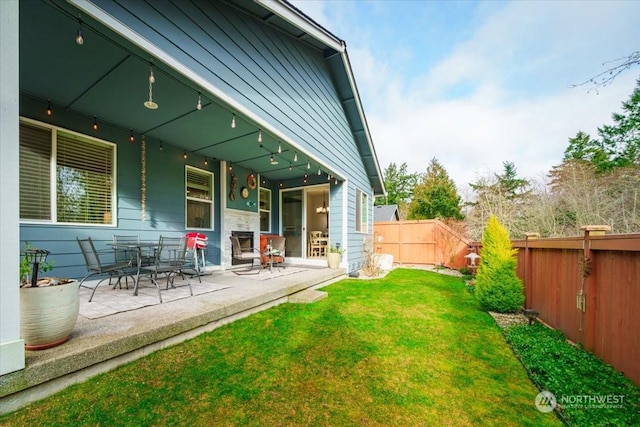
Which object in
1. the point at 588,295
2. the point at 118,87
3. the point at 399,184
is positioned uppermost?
the point at 399,184

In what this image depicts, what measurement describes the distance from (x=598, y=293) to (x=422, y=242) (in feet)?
28.7

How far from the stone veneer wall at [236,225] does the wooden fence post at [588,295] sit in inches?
241

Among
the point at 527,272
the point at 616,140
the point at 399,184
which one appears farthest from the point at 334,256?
the point at 399,184

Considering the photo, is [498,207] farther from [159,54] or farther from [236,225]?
[159,54]

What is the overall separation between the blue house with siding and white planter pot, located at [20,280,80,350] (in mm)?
192

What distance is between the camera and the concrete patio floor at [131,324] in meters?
1.67

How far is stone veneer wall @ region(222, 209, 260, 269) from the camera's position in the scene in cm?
626

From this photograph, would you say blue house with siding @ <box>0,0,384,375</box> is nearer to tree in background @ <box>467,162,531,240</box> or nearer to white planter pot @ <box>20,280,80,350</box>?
white planter pot @ <box>20,280,80,350</box>

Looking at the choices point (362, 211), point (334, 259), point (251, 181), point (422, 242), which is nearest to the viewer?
point (334, 259)

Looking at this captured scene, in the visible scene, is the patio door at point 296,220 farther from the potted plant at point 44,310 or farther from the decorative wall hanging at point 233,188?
the potted plant at point 44,310

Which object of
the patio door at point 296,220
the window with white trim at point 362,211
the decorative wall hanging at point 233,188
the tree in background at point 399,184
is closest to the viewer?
the decorative wall hanging at point 233,188

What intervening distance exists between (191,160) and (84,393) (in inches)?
186

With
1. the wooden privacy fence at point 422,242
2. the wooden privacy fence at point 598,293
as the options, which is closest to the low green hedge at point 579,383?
the wooden privacy fence at point 598,293

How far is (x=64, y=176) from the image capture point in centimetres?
383
